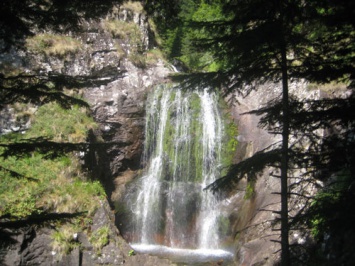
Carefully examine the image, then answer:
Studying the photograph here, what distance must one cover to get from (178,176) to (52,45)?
8666mm

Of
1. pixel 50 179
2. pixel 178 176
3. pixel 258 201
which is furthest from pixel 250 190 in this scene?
pixel 50 179

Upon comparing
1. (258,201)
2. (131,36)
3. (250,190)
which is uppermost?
(131,36)

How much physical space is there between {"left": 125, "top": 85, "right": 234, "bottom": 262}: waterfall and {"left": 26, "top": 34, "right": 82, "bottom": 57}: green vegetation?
15.1ft

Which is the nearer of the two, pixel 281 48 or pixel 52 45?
pixel 281 48

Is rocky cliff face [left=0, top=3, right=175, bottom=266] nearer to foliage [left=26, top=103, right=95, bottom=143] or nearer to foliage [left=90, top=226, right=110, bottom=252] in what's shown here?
foliage [left=90, top=226, right=110, bottom=252]

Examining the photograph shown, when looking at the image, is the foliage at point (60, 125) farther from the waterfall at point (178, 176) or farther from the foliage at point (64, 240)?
the foliage at point (64, 240)

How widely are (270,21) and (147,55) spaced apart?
1401cm

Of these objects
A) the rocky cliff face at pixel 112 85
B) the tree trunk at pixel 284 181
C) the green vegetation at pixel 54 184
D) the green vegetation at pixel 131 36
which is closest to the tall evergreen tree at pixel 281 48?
the tree trunk at pixel 284 181

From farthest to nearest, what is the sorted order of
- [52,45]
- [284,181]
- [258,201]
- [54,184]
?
1. [52,45]
2. [258,201]
3. [54,184]
4. [284,181]

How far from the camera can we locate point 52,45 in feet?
50.2

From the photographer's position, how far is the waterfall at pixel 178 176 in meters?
12.8

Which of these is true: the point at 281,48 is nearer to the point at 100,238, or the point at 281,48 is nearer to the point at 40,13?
the point at 40,13

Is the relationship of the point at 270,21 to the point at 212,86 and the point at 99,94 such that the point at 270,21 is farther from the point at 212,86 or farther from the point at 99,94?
the point at 99,94

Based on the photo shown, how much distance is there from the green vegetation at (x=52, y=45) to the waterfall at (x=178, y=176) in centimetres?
460
